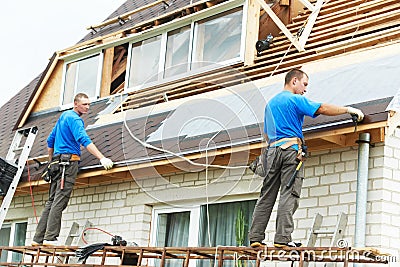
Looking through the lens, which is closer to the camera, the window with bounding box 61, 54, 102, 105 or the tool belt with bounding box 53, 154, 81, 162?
the tool belt with bounding box 53, 154, 81, 162

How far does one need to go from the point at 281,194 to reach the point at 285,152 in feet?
1.30

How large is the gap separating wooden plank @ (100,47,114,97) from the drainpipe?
6.48m

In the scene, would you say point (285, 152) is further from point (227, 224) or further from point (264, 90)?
point (227, 224)

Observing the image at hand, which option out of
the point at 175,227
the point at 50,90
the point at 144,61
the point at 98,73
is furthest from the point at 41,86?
the point at 175,227

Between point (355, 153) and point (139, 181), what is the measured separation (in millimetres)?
3347

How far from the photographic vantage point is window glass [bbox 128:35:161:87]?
13.1 m

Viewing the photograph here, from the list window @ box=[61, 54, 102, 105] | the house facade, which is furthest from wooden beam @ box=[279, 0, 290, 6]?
window @ box=[61, 54, 102, 105]

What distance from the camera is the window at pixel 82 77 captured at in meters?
14.0

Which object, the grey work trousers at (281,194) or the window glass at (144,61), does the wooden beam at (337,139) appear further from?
the window glass at (144,61)

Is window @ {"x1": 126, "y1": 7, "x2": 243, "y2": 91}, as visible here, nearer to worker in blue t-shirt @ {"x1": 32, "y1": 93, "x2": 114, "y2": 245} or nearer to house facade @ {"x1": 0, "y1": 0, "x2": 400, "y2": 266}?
house facade @ {"x1": 0, "y1": 0, "x2": 400, "y2": 266}

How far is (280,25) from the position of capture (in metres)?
11.1

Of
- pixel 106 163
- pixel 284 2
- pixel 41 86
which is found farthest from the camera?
pixel 41 86

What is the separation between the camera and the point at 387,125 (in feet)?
25.6

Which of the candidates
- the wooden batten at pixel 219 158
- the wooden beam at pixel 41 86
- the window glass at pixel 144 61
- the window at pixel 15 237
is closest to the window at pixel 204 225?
the wooden batten at pixel 219 158
